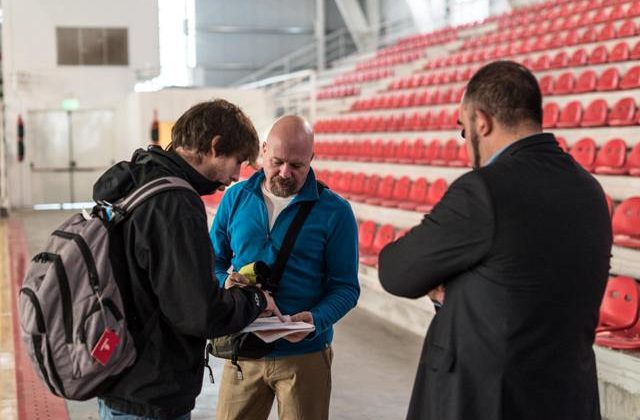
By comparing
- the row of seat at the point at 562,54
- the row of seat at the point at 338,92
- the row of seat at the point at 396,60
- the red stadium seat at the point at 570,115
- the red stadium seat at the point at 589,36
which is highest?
the row of seat at the point at 396,60

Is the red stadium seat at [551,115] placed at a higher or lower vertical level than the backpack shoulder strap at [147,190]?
higher

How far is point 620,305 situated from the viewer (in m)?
4.29

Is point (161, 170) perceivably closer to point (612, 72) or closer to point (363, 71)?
Answer: point (612, 72)

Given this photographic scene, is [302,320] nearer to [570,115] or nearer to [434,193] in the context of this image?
[434,193]

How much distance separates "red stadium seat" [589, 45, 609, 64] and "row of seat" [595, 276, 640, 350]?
17.5 feet

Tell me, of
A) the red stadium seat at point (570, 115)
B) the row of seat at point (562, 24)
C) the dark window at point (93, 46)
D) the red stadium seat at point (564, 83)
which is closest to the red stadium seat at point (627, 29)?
the row of seat at point (562, 24)

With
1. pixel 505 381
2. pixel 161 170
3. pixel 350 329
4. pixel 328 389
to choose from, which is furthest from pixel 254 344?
pixel 350 329

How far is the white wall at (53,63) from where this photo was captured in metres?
17.1

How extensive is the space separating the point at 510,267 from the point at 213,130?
31.2 inches

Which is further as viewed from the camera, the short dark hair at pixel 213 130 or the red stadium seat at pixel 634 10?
the red stadium seat at pixel 634 10

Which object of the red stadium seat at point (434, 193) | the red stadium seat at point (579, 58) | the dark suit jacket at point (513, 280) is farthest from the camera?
the red stadium seat at point (579, 58)

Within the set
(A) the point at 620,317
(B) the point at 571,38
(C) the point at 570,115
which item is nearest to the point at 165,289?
(A) the point at 620,317

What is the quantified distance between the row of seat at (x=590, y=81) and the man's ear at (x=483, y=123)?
6.72m

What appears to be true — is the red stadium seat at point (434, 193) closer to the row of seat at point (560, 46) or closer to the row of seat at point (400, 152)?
the row of seat at point (400, 152)
